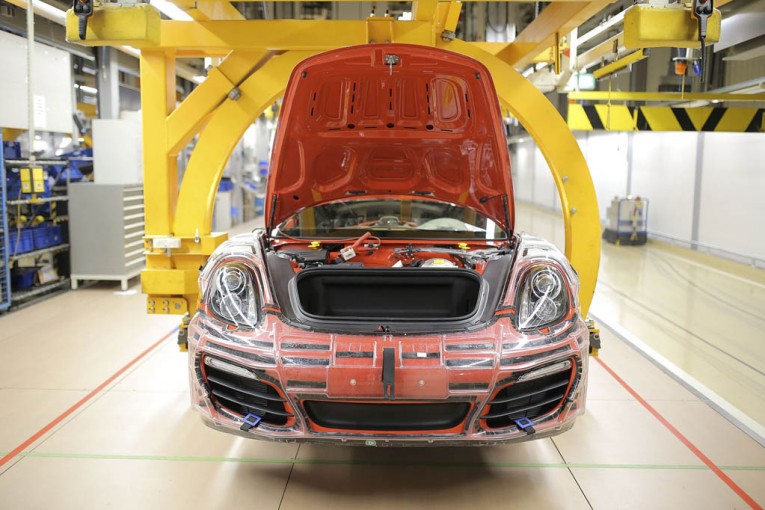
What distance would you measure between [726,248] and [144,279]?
8.85 metres

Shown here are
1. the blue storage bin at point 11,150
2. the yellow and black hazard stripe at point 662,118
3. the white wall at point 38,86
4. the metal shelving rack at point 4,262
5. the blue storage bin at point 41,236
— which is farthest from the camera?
the blue storage bin at point 41,236

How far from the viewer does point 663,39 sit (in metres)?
2.86

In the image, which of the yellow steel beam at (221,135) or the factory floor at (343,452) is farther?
the yellow steel beam at (221,135)

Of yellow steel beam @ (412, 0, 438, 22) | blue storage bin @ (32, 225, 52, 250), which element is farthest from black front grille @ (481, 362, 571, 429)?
blue storage bin @ (32, 225, 52, 250)

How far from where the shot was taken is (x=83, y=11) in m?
2.86

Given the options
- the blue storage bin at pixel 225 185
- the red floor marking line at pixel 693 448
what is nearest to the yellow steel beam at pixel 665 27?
the red floor marking line at pixel 693 448

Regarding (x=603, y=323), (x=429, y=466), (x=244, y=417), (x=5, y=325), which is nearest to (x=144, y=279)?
(x=244, y=417)

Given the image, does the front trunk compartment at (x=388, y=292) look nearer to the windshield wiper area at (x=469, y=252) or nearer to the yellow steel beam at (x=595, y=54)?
the windshield wiper area at (x=469, y=252)

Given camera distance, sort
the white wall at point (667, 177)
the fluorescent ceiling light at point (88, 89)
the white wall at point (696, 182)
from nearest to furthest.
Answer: the white wall at point (696, 182)
the white wall at point (667, 177)
the fluorescent ceiling light at point (88, 89)

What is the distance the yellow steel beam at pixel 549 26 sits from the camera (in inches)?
132

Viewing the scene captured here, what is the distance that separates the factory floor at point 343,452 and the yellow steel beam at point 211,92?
5.36ft

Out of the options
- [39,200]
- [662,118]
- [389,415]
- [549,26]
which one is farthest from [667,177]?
[389,415]

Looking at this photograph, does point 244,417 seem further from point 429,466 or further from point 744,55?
point 744,55

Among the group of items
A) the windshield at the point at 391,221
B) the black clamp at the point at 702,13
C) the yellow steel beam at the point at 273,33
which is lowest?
the windshield at the point at 391,221
